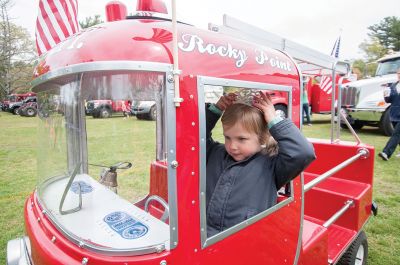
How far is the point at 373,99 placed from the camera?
29.5 ft

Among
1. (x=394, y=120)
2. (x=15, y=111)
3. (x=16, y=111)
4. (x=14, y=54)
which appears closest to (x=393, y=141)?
(x=394, y=120)

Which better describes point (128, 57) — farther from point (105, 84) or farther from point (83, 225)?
point (83, 225)

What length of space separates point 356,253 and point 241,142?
1.74 meters

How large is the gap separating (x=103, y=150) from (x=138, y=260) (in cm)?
80

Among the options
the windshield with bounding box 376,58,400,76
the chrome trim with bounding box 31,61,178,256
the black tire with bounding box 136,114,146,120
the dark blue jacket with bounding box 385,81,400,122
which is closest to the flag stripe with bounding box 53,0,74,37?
the black tire with bounding box 136,114,146,120

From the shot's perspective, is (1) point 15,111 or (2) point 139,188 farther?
(1) point 15,111

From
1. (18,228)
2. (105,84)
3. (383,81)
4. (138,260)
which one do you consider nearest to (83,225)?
(138,260)

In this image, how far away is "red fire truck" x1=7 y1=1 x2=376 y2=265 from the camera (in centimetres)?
105

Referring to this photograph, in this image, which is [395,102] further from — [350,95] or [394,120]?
[350,95]

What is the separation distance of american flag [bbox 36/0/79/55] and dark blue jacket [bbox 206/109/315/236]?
288cm

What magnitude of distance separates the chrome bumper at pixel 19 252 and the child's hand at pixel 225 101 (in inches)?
47.6

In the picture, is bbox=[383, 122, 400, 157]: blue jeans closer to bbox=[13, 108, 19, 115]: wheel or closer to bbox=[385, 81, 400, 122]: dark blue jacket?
bbox=[385, 81, 400, 122]: dark blue jacket

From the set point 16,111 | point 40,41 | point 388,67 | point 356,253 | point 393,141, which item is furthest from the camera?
point 16,111

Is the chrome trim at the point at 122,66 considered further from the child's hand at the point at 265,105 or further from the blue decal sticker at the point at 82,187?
the blue decal sticker at the point at 82,187
